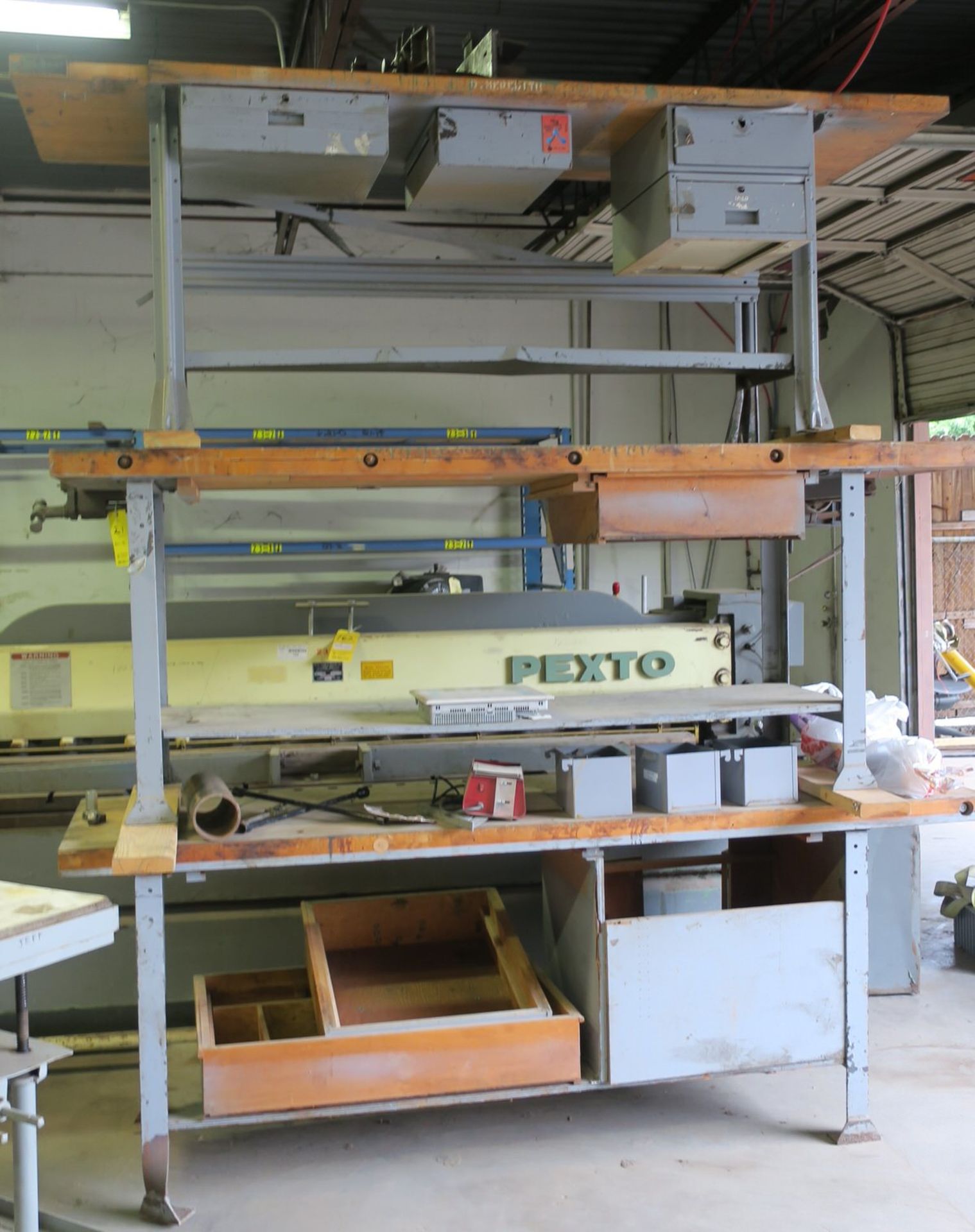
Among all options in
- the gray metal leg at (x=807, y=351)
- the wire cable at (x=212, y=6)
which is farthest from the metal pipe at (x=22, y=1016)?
the wire cable at (x=212, y=6)

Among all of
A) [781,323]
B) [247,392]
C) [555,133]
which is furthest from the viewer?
[781,323]

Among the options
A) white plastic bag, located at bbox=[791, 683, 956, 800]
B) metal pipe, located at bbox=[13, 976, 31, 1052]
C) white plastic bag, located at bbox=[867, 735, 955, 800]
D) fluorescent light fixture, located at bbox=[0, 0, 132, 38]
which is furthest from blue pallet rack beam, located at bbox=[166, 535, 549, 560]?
metal pipe, located at bbox=[13, 976, 31, 1052]

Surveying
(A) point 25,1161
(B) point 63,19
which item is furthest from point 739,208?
(B) point 63,19

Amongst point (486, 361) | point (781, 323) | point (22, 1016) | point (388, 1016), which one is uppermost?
point (781, 323)

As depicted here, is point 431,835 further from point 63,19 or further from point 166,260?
point 63,19

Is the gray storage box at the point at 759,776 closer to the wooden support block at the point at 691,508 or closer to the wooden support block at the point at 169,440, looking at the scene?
the wooden support block at the point at 691,508

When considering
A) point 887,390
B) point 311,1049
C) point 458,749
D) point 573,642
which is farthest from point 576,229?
point 311,1049

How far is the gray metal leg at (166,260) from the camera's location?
2.36 meters

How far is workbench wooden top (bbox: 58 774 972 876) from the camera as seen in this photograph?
7.53ft

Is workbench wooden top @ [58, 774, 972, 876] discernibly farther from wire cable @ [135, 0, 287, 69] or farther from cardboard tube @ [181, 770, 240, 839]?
wire cable @ [135, 0, 287, 69]

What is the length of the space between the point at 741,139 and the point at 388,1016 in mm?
2113

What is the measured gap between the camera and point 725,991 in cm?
249

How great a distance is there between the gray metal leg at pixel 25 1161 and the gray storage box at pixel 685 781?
4.43 feet

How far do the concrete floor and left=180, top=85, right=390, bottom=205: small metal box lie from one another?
78.6 inches
